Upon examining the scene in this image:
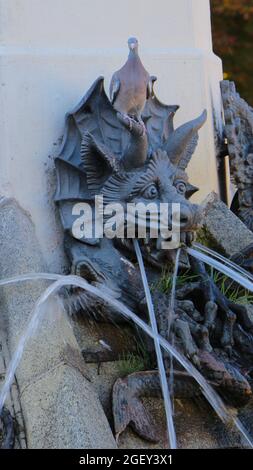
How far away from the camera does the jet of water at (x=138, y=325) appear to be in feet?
15.5

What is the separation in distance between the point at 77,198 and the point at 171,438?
1147 mm

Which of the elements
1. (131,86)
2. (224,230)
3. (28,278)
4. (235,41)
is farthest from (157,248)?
(235,41)

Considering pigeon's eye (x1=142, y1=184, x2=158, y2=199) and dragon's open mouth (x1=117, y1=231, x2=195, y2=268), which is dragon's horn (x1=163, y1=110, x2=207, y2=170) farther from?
dragon's open mouth (x1=117, y1=231, x2=195, y2=268)

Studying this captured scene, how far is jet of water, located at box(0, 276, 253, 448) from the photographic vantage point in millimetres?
4730

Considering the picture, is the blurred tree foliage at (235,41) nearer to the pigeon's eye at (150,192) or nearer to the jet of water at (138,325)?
the pigeon's eye at (150,192)

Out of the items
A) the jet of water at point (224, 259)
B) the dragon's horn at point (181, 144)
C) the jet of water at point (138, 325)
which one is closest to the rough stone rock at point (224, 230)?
the jet of water at point (224, 259)

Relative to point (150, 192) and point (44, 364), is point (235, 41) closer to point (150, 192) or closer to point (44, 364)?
point (150, 192)

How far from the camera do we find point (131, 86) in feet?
16.9

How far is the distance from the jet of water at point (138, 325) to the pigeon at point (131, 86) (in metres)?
0.74

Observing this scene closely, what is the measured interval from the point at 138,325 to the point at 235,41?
23.7 feet

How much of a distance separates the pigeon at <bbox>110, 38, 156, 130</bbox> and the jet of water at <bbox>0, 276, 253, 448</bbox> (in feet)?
2.44
